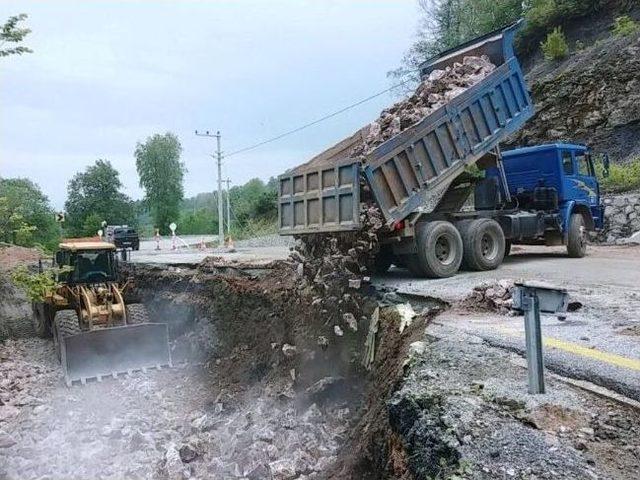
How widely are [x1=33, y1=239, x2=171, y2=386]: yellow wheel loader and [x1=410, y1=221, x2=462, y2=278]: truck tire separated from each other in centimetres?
519

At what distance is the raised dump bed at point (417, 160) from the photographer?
27.5 feet

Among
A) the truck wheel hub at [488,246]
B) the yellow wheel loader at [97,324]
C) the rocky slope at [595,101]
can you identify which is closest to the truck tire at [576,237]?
the truck wheel hub at [488,246]

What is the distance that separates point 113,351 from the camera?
10.7 metres

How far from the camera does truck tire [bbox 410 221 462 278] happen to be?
29.8ft

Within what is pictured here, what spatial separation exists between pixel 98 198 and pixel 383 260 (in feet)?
185

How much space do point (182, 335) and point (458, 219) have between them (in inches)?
248

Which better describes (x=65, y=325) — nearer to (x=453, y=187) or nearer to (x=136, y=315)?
(x=136, y=315)

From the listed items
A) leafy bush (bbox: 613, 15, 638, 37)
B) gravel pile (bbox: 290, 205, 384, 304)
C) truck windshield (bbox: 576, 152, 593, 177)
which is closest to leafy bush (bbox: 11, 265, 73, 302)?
gravel pile (bbox: 290, 205, 384, 304)

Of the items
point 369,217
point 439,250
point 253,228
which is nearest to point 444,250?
point 439,250

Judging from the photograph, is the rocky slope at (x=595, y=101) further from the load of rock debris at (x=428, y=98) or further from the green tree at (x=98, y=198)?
the green tree at (x=98, y=198)

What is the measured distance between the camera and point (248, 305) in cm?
1118

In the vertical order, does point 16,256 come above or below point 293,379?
above

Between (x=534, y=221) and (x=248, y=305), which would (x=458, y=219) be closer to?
(x=534, y=221)

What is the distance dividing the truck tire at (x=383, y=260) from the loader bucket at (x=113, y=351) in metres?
4.27
